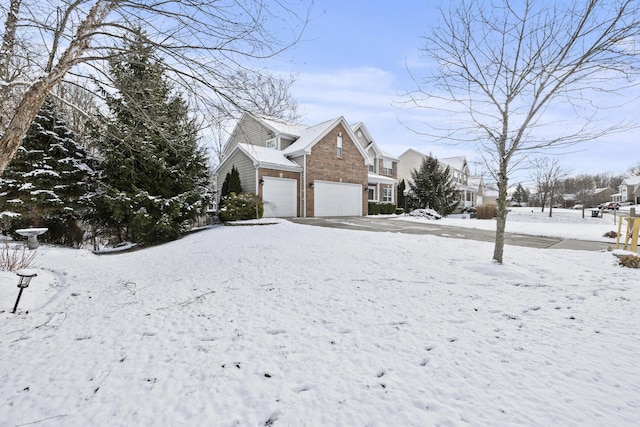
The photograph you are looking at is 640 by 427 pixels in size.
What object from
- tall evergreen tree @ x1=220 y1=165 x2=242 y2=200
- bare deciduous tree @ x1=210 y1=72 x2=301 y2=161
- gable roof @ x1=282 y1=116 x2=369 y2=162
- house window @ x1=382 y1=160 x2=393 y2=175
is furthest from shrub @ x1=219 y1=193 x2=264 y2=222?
house window @ x1=382 y1=160 x2=393 y2=175

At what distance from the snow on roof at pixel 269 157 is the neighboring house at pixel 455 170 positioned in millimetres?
17327

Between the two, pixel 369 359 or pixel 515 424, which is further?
pixel 369 359

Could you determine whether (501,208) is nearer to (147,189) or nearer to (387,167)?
(147,189)

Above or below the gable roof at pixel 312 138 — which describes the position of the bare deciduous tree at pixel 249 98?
below

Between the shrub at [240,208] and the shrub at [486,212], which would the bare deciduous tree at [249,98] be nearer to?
the shrub at [240,208]

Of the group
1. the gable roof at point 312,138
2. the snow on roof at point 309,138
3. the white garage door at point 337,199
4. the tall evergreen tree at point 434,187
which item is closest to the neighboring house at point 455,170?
the tall evergreen tree at point 434,187

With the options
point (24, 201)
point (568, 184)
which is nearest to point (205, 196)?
point (24, 201)

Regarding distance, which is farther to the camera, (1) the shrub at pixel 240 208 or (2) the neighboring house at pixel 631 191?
(2) the neighboring house at pixel 631 191

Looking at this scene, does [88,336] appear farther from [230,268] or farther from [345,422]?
[345,422]

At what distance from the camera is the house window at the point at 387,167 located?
86.9 ft

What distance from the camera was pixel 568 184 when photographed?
51531 mm

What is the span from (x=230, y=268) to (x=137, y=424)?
12.7ft

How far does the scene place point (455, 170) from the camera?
37438 mm

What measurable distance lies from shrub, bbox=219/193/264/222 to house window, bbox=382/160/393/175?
51.5 feet
